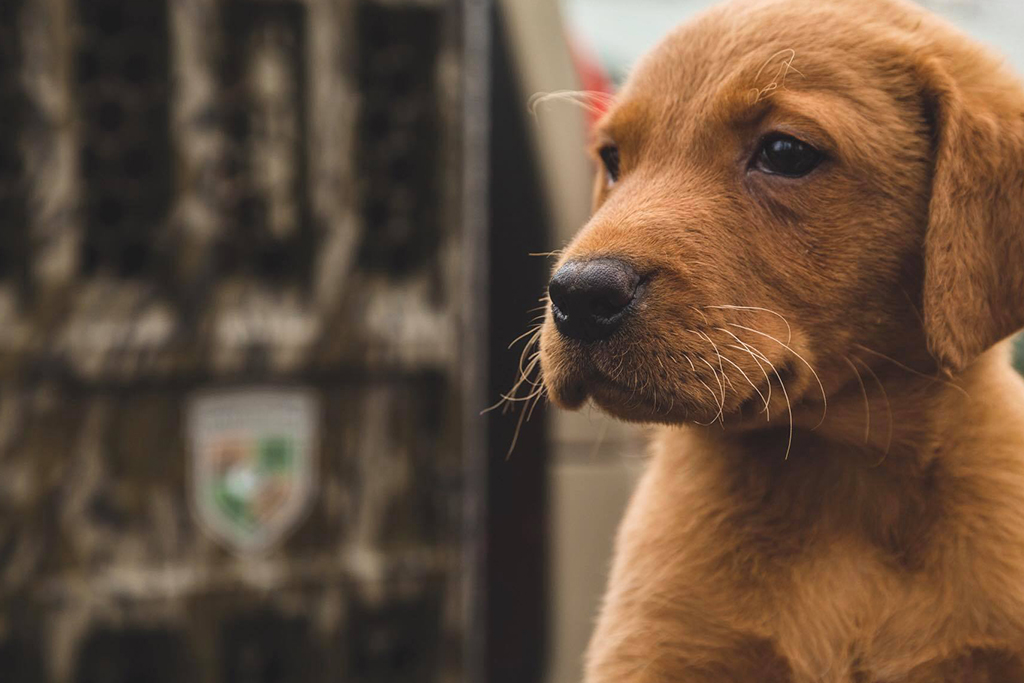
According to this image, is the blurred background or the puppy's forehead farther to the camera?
the blurred background

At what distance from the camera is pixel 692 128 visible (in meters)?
1.86

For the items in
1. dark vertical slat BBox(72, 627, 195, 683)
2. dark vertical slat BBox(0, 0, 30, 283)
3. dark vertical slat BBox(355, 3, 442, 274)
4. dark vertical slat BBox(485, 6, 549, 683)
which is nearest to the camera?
dark vertical slat BBox(0, 0, 30, 283)

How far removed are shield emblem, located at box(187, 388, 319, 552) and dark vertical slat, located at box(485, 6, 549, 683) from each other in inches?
22.6

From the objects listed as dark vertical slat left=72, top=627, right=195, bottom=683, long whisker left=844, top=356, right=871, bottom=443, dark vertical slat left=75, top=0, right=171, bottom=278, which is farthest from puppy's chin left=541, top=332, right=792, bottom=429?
dark vertical slat left=72, top=627, right=195, bottom=683

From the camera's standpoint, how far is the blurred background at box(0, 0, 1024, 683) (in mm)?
2924

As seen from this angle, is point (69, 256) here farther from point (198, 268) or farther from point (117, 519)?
point (117, 519)

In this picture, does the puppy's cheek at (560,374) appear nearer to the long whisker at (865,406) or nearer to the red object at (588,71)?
the long whisker at (865,406)

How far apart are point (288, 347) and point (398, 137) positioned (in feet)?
2.28

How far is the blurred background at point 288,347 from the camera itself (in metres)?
2.92

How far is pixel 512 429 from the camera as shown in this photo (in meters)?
3.34

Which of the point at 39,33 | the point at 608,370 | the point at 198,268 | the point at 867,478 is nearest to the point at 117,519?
the point at 198,268

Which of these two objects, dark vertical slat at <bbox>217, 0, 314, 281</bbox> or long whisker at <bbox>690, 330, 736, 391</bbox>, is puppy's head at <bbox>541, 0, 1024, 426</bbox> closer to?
long whisker at <bbox>690, 330, 736, 391</bbox>

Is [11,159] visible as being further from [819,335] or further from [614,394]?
[819,335]

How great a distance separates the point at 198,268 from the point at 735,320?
1.76 metres
